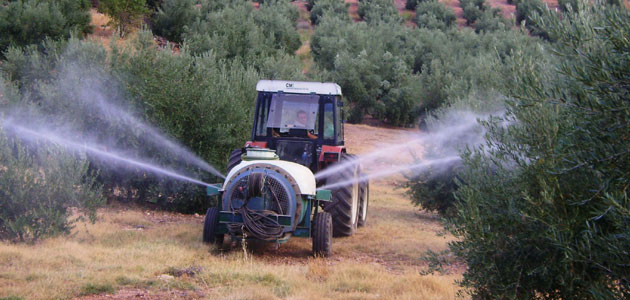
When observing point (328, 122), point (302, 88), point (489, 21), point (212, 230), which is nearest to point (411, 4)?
point (489, 21)

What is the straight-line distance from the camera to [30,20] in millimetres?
28125

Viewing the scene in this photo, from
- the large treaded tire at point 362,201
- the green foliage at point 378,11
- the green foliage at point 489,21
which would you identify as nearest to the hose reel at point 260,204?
the large treaded tire at point 362,201

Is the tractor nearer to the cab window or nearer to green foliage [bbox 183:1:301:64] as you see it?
the cab window

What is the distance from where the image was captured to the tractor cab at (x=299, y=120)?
1163 centimetres

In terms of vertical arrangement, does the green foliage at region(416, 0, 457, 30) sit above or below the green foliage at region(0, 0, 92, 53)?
above

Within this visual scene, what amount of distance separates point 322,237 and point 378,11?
45.9 meters

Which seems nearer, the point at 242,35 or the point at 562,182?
the point at 562,182

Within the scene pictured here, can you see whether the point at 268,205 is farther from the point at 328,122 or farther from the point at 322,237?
the point at 328,122

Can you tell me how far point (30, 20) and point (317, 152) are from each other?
21309 millimetres

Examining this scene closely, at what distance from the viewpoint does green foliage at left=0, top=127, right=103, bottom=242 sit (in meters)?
9.91

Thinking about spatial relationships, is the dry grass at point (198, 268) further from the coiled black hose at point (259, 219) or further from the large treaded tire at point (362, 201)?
the large treaded tire at point (362, 201)

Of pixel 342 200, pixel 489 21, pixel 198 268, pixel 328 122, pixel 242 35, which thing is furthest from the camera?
pixel 489 21

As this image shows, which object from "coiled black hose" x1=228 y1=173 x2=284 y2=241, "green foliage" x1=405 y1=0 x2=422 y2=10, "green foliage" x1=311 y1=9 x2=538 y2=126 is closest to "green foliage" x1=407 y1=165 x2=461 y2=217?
"coiled black hose" x1=228 y1=173 x2=284 y2=241

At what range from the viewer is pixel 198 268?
8500 millimetres
